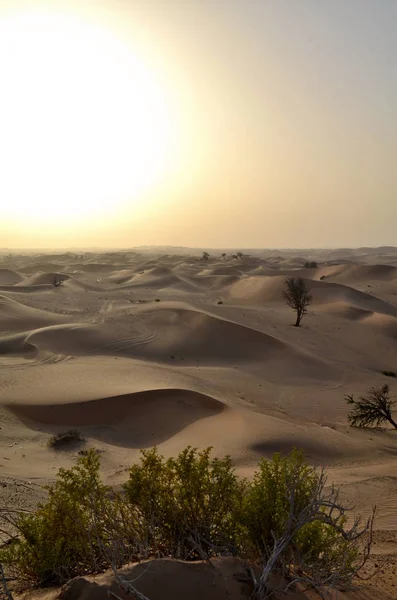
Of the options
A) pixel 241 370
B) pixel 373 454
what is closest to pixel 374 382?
pixel 241 370

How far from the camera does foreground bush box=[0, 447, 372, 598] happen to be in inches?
172

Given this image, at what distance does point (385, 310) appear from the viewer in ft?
112

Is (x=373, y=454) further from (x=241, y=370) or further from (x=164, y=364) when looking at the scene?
(x=164, y=364)

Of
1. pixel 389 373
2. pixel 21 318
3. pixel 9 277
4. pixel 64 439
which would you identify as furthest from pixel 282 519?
pixel 9 277

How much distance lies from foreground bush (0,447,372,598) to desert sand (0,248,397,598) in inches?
A: 53.5

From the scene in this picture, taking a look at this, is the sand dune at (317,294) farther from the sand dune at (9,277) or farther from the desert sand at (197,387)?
the sand dune at (9,277)

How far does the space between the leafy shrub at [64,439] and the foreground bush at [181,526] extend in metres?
6.06

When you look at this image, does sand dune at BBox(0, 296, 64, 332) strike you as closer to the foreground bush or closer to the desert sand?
the desert sand

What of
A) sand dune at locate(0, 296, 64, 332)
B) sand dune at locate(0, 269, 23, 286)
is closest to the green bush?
sand dune at locate(0, 296, 64, 332)

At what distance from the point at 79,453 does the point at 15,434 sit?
222 cm

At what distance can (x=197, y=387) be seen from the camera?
15250 millimetres

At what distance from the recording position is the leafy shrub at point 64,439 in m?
10.7

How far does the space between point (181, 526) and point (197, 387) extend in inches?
416

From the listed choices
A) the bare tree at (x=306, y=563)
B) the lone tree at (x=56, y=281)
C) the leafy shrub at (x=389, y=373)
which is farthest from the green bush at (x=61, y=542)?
the lone tree at (x=56, y=281)
